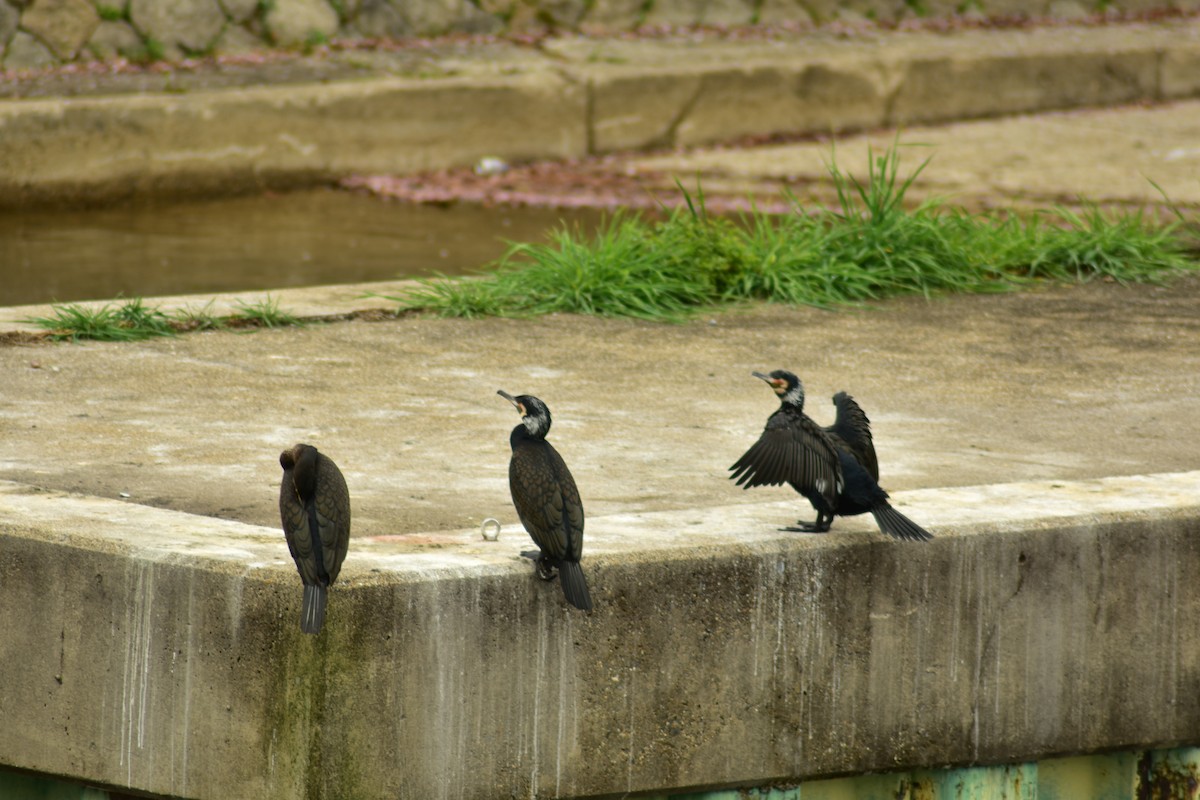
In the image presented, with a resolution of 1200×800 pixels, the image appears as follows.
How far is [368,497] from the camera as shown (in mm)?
3896

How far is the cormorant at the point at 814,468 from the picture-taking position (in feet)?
11.1

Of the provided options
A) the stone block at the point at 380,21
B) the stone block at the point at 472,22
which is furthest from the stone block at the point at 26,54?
the stone block at the point at 472,22

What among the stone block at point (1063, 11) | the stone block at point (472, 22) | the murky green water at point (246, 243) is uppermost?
the stone block at point (1063, 11)

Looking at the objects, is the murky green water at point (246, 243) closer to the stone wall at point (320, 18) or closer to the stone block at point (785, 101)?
the stone wall at point (320, 18)

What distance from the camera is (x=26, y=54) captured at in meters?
9.84

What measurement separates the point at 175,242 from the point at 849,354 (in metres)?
3.97

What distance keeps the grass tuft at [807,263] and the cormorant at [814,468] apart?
8.59ft

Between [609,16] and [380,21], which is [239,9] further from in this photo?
[609,16]

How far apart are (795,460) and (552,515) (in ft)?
1.58

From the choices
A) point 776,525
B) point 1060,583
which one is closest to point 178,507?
point 776,525

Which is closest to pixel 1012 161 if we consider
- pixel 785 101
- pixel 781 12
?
pixel 785 101

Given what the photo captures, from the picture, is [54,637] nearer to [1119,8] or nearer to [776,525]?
[776,525]

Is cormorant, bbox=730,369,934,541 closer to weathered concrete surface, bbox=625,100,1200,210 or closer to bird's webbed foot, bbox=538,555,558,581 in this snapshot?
bird's webbed foot, bbox=538,555,558,581

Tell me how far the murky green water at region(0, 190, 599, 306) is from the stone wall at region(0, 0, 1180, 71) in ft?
4.24
